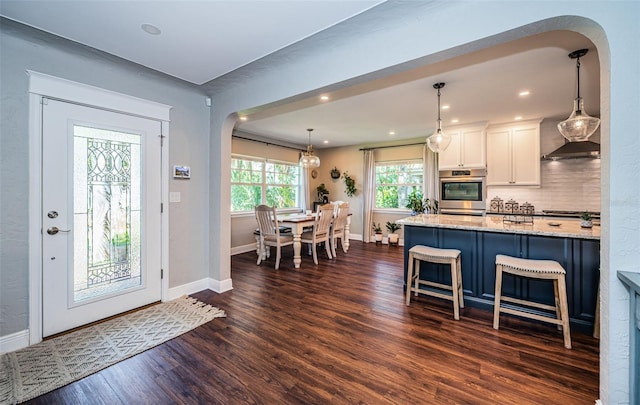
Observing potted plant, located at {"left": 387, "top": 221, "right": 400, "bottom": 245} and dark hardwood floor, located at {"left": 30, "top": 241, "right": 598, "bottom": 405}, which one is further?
potted plant, located at {"left": 387, "top": 221, "right": 400, "bottom": 245}

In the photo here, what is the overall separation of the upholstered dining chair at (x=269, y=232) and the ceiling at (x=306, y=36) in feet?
5.10

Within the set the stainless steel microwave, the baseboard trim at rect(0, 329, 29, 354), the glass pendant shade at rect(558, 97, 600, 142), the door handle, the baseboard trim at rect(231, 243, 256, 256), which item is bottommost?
the baseboard trim at rect(0, 329, 29, 354)

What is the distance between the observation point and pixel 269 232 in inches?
181

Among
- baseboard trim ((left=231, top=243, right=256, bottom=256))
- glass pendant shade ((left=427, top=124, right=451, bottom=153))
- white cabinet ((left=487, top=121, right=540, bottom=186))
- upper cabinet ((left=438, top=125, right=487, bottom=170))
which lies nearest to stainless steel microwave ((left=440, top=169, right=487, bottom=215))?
upper cabinet ((left=438, top=125, right=487, bottom=170))

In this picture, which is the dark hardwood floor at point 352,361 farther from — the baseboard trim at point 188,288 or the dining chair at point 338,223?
the dining chair at point 338,223

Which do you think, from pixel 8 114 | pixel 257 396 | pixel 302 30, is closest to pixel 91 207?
pixel 8 114

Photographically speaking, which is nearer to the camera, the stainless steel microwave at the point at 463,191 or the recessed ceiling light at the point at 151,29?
the recessed ceiling light at the point at 151,29

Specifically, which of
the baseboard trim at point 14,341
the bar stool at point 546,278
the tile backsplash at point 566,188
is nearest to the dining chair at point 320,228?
the bar stool at point 546,278

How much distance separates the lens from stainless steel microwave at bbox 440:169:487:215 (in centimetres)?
483

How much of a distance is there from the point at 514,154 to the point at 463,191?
1.03 meters

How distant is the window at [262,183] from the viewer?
5691mm

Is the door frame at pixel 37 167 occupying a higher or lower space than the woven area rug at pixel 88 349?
higher

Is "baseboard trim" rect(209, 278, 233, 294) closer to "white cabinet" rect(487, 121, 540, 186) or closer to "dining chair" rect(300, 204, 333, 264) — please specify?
"dining chair" rect(300, 204, 333, 264)

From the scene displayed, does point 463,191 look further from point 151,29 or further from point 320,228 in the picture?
point 151,29
